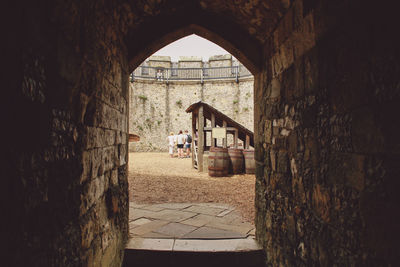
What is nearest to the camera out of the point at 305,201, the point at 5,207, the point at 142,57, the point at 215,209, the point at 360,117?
the point at 5,207

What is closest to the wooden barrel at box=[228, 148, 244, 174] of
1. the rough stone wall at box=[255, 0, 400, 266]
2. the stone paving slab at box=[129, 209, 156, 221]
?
the stone paving slab at box=[129, 209, 156, 221]

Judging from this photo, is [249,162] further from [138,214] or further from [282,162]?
[282,162]

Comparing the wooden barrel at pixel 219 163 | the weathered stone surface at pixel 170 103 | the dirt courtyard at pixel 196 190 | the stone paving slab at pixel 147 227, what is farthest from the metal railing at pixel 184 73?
the stone paving slab at pixel 147 227

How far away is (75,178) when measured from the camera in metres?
1.53

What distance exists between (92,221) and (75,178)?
1.50ft

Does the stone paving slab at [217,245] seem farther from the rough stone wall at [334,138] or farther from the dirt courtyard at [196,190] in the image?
the dirt courtyard at [196,190]

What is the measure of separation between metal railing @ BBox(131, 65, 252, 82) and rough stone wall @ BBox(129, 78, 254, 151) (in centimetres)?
34

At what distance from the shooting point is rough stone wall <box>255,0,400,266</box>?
103 cm

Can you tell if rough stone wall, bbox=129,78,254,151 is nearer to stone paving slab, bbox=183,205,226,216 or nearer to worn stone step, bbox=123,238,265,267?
stone paving slab, bbox=183,205,226,216

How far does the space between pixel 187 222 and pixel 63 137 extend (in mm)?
2587

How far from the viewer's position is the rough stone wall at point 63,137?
0.94 metres

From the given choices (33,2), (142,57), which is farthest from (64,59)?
(142,57)

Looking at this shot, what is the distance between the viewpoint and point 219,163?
7.39 m

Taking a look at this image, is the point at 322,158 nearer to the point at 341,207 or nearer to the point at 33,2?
the point at 341,207
